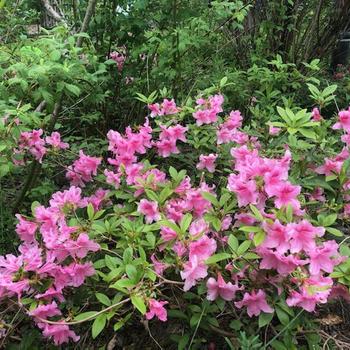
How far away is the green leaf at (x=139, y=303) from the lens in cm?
143

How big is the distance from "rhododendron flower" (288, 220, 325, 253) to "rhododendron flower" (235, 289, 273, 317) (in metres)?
0.20

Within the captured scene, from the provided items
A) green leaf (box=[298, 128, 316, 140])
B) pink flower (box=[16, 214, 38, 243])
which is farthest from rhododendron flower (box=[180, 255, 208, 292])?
green leaf (box=[298, 128, 316, 140])

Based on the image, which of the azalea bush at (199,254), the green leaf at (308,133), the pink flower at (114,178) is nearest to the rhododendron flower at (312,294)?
the azalea bush at (199,254)

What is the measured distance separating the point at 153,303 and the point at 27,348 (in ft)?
1.87

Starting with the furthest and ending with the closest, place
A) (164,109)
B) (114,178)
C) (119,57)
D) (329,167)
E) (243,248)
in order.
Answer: (119,57), (164,109), (114,178), (329,167), (243,248)

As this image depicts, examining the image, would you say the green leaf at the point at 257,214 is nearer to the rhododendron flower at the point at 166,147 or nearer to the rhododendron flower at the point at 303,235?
the rhododendron flower at the point at 303,235

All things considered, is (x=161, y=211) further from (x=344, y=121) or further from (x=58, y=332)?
(x=344, y=121)

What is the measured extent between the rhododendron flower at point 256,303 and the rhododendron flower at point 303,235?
20 cm

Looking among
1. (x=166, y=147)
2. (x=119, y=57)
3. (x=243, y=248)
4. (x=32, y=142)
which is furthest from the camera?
(x=119, y=57)

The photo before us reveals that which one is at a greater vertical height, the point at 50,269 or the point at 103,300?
the point at 50,269

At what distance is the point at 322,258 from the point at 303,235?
3.8 inches

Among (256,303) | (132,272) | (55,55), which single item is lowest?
(256,303)

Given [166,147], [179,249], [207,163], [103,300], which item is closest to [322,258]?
[179,249]

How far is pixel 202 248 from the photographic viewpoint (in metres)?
1.52
